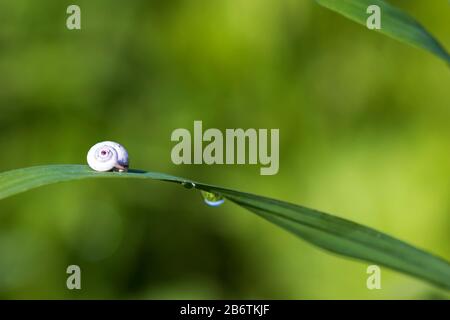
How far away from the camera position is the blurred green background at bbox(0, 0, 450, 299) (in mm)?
1350

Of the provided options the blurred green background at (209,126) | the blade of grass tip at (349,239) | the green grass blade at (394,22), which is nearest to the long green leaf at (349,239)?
the blade of grass tip at (349,239)

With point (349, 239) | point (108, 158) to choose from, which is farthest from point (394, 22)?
point (108, 158)

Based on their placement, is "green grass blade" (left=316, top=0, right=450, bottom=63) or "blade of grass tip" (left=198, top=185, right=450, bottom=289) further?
"green grass blade" (left=316, top=0, right=450, bottom=63)

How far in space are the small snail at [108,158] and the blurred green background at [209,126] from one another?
611 mm

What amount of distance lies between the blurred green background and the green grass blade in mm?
840

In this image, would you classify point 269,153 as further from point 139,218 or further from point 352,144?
point 139,218

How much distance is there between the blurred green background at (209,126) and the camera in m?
1.35

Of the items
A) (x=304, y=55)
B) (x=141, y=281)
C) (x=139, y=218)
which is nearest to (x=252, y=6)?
(x=304, y=55)

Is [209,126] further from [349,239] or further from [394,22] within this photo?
[349,239]

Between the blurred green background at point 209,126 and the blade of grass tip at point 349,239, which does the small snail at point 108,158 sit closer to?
the blade of grass tip at point 349,239

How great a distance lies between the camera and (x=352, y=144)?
140 cm

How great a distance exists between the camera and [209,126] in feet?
4.56

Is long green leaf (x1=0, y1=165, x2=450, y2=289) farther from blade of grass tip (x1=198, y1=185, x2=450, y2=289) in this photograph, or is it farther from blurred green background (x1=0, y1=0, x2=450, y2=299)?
blurred green background (x1=0, y1=0, x2=450, y2=299)

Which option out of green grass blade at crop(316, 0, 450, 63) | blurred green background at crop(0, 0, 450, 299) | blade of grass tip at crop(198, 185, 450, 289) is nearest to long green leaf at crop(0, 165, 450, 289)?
blade of grass tip at crop(198, 185, 450, 289)
